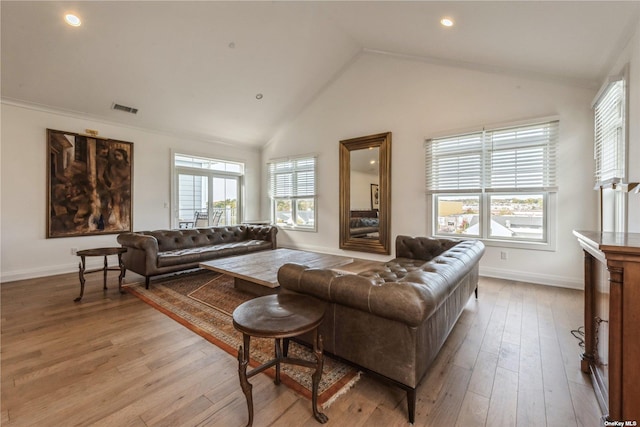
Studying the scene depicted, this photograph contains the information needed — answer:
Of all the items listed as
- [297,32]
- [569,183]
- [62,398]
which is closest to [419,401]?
[62,398]

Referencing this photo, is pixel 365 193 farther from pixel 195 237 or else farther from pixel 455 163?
pixel 195 237

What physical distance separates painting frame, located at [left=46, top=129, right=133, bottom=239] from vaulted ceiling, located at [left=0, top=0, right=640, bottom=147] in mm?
540

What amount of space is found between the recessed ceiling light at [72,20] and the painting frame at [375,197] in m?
4.90

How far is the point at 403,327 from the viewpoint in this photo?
4.71ft

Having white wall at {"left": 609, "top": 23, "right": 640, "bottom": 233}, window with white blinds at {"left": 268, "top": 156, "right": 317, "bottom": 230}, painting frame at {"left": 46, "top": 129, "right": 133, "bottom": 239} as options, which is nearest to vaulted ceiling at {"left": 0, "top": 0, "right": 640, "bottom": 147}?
white wall at {"left": 609, "top": 23, "right": 640, "bottom": 233}

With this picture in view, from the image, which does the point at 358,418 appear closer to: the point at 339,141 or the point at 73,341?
the point at 73,341

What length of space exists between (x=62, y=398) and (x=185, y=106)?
4.90 m

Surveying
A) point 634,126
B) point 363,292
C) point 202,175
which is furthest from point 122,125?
point 634,126

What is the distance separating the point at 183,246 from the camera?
179 inches

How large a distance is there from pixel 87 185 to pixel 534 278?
7.35 meters

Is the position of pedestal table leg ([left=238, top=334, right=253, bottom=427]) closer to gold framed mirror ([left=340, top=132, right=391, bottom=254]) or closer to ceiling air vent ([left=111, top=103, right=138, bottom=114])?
gold framed mirror ([left=340, top=132, right=391, bottom=254])

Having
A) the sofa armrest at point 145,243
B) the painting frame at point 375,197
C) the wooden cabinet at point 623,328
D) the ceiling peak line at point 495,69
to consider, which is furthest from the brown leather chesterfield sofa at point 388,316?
the ceiling peak line at point 495,69

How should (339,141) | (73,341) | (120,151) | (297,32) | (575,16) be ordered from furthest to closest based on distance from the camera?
(339,141) → (120,151) → (297,32) → (575,16) → (73,341)

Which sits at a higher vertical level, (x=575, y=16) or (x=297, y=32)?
(x=297, y=32)
